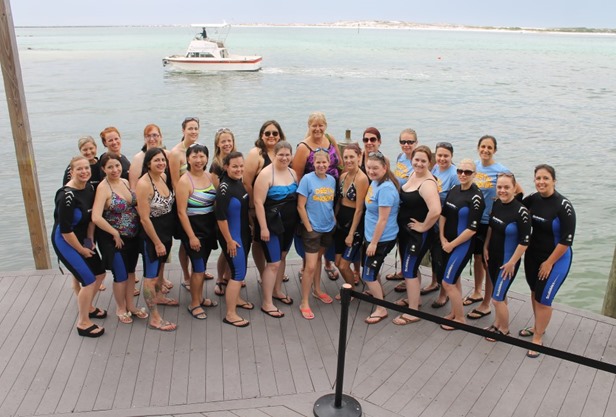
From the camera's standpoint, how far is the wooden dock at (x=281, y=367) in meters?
3.73

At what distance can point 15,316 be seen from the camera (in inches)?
191

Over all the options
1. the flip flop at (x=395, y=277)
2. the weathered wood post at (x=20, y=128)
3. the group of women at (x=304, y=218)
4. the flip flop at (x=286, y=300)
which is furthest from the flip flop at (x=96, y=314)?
the flip flop at (x=395, y=277)

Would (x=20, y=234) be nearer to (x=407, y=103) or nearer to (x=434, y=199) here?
(x=434, y=199)

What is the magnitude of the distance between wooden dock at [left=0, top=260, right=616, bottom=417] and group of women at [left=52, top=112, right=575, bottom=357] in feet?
0.59

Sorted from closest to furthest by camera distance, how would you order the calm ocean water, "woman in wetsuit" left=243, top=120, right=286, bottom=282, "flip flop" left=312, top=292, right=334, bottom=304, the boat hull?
"woman in wetsuit" left=243, top=120, right=286, bottom=282, "flip flop" left=312, top=292, right=334, bottom=304, the calm ocean water, the boat hull

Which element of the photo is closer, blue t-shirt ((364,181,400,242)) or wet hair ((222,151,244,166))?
wet hair ((222,151,244,166))

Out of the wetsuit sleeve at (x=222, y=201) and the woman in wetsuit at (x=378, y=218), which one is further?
the woman in wetsuit at (x=378, y=218)

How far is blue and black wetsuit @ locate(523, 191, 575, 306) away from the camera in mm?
4047

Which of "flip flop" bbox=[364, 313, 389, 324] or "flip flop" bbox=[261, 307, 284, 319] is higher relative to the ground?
"flip flop" bbox=[364, 313, 389, 324]

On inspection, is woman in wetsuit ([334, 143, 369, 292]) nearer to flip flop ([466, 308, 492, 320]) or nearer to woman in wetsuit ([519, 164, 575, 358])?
flip flop ([466, 308, 492, 320])

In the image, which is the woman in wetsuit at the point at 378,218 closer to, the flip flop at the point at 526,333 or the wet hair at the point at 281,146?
the wet hair at the point at 281,146

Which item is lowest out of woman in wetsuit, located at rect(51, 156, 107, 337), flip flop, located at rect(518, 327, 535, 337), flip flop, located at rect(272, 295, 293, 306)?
flip flop, located at rect(272, 295, 293, 306)

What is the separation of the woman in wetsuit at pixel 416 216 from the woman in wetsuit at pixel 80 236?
2599 millimetres

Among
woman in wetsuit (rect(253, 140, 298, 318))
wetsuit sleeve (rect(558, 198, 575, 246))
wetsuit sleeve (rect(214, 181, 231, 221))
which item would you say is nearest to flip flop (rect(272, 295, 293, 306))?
woman in wetsuit (rect(253, 140, 298, 318))
